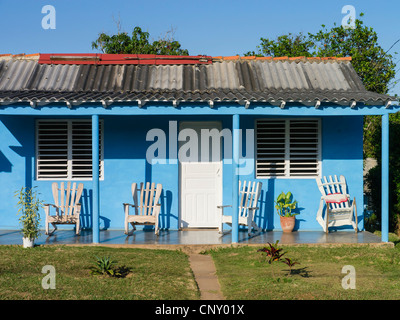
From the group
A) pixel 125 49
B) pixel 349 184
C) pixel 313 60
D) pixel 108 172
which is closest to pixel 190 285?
pixel 108 172

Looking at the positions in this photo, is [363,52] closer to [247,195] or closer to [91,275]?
[247,195]

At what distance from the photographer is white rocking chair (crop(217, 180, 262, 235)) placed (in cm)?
994

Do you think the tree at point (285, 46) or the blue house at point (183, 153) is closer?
the blue house at point (183, 153)

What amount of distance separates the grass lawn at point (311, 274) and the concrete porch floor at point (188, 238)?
0.45 metres

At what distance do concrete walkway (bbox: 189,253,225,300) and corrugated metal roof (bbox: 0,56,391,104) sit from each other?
Answer: 3.10 metres

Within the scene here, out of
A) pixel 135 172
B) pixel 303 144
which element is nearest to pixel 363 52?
pixel 303 144

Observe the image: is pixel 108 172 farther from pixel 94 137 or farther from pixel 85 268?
pixel 85 268

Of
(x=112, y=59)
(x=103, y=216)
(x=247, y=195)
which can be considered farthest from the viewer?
(x=112, y=59)

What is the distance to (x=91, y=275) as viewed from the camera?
7.11 meters

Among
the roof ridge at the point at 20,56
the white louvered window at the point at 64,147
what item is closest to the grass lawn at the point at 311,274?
the white louvered window at the point at 64,147

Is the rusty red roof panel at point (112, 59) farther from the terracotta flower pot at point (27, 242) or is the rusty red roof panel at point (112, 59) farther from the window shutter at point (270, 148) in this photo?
the terracotta flower pot at point (27, 242)

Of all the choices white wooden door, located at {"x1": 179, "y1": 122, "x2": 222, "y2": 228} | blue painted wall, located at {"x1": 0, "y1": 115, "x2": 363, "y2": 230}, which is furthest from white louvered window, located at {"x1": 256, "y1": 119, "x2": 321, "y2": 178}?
white wooden door, located at {"x1": 179, "y1": 122, "x2": 222, "y2": 228}

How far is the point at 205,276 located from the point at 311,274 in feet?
5.10

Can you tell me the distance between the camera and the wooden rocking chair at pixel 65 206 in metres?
9.96
